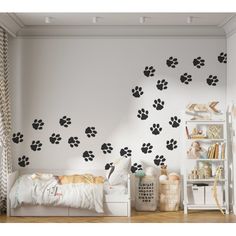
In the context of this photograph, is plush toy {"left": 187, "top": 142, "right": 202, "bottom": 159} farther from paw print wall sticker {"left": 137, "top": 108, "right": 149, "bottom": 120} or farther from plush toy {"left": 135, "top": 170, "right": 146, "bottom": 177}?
paw print wall sticker {"left": 137, "top": 108, "right": 149, "bottom": 120}

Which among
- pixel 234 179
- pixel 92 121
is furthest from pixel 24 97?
pixel 234 179

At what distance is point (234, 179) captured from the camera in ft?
18.4

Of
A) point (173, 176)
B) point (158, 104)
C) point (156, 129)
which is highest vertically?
point (158, 104)

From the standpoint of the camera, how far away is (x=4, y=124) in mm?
5508

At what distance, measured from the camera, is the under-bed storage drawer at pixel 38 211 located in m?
5.36

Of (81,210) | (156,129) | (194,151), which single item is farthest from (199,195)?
(81,210)

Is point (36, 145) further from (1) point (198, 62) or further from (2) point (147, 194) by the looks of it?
(1) point (198, 62)

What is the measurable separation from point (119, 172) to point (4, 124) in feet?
4.54

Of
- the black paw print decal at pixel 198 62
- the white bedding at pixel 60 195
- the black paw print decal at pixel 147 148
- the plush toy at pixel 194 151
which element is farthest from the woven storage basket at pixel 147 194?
the black paw print decal at pixel 198 62

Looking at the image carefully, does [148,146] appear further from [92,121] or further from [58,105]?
[58,105]

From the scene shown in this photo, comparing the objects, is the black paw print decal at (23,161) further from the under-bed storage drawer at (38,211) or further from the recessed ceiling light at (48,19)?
the recessed ceiling light at (48,19)

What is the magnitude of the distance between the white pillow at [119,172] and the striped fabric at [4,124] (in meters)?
1.14

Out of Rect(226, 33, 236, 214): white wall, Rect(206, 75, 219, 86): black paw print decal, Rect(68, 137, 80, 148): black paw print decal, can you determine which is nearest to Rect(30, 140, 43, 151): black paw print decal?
Rect(68, 137, 80, 148): black paw print decal

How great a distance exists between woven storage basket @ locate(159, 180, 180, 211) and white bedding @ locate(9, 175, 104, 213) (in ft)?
2.72
